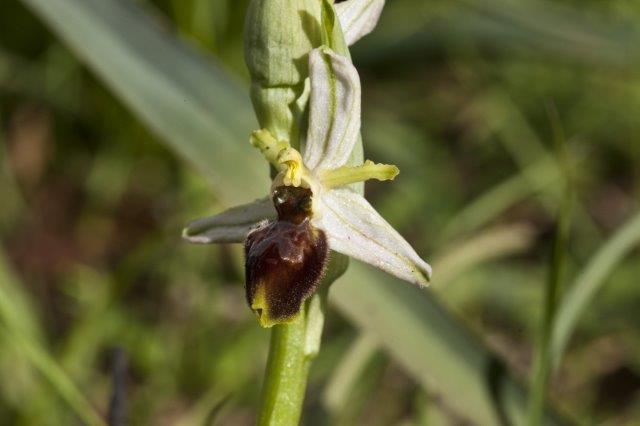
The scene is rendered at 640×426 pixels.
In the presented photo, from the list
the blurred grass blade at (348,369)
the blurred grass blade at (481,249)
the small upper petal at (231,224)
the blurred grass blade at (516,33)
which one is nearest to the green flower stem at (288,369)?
the small upper petal at (231,224)

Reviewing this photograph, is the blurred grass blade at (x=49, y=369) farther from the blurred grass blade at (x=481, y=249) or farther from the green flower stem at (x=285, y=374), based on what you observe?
the blurred grass blade at (x=481, y=249)

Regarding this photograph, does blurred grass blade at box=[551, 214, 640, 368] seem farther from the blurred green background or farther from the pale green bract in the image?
the pale green bract

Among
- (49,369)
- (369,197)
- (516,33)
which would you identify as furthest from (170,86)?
(369,197)

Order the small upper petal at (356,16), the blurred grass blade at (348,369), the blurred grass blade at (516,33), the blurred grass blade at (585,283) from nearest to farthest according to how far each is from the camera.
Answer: the small upper petal at (356,16) < the blurred grass blade at (585,283) < the blurred grass blade at (348,369) < the blurred grass blade at (516,33)

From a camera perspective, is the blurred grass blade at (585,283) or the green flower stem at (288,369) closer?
the green flower stem at (288,369)

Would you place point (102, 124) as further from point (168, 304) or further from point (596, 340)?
point (596, 340)

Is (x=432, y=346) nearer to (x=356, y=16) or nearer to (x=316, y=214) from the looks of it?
(x=316, y=214)

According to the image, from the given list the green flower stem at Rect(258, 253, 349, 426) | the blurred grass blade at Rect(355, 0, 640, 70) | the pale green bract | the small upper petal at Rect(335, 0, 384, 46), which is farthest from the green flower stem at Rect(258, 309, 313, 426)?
the blurred grass blade at Rect(355, 0, 640, 70)
